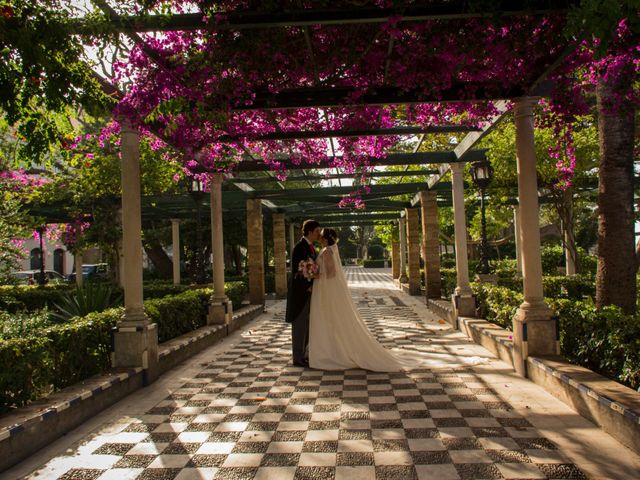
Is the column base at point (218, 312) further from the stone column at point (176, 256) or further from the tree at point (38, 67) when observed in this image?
the stone column at point (176, 256)

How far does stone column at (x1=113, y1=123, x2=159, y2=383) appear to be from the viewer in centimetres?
624

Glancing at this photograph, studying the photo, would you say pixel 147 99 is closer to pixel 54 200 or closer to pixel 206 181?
pixel 206 181

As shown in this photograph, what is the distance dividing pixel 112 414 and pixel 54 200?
1092 cm

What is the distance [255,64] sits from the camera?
16.8 feet

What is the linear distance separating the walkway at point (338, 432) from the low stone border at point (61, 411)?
4.6 inches

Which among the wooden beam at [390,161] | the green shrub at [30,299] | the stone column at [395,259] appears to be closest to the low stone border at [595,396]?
the wooden beam at [390,161]

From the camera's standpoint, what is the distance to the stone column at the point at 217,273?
10375 mm

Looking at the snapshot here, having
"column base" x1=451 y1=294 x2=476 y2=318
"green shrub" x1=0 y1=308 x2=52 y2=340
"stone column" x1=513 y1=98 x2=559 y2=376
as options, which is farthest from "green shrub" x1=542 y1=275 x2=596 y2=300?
"green shrub" x1=0 y1=308 x2=52 y2=340

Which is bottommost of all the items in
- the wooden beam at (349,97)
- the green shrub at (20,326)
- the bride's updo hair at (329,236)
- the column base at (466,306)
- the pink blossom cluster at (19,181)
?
the column base at (466,306)

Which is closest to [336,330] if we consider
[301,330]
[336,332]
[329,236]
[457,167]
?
[336,332]

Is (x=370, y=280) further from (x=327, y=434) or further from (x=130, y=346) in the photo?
(x=327, y=434)

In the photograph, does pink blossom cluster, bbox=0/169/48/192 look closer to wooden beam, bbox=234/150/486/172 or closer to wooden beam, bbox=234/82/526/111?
wooden beam, bbox=234/150/486/172

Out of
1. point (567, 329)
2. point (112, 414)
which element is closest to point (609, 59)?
point (567, 329)

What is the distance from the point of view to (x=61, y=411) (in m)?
4.50
